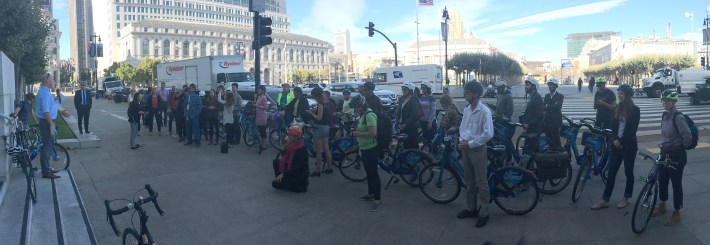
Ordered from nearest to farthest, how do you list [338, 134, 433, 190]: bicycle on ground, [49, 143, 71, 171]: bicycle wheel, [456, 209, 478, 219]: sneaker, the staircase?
the staircase
[456, 209, 478, 219]: sneaker
[338, 134, 433, 190]: bicycle on ground
[49, 143, 71, 171]: bicycle wheel

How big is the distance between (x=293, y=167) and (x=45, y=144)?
12.9ft

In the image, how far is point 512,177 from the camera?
6379 millimetres

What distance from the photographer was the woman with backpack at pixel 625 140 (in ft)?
21.1

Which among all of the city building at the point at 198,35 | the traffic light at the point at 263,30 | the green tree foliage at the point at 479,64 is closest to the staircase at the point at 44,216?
the traffic light at the point at 263,30

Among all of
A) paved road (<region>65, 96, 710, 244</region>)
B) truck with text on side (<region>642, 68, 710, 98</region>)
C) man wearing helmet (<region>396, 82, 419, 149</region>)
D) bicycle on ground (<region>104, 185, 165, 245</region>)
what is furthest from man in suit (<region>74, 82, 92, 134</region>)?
truck with text on side (<region>642, 68, 710, 98</region>)

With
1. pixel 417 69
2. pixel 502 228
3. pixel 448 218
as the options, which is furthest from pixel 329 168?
pixel 417 69

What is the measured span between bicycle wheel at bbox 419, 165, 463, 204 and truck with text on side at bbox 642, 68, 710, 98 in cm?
3119

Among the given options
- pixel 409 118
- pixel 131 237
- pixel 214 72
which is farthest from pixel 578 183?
pixel 214 72

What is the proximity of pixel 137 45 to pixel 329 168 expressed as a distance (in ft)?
428

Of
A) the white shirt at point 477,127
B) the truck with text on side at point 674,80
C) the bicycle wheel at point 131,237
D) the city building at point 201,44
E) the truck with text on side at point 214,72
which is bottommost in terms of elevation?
the bicycle wheel at point 131,237

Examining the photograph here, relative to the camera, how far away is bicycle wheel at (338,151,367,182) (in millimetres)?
8672

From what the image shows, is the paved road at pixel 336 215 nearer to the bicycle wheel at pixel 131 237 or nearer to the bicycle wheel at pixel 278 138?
the bicycle wheel at pixel 131 237

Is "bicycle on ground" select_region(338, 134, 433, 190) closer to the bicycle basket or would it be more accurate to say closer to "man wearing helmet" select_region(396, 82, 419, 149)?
"man wearing helmet" select_region(396, 82, 419, 149)

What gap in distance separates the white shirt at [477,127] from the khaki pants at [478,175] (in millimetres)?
130
